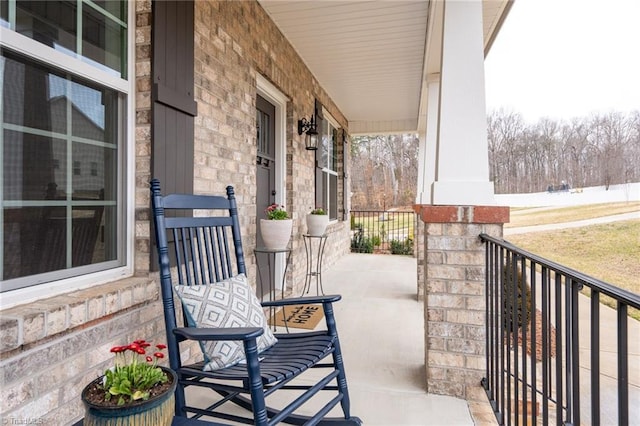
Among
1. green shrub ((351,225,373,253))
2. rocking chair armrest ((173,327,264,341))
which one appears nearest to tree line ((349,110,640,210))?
green shrub ((351,225,373,253))

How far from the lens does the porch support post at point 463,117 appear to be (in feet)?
6.43

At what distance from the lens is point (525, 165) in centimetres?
676

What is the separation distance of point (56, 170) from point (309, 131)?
3.21 meters

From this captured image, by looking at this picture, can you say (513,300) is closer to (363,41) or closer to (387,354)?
(387,354)

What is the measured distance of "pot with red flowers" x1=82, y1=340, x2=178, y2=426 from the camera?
92cm

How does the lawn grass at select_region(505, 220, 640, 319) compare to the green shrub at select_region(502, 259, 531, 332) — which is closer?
the green shrub at select_region(502, 259, 531, 332)

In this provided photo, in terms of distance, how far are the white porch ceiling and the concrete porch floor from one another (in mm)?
2657

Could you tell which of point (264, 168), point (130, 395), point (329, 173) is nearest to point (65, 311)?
point (130, 395)

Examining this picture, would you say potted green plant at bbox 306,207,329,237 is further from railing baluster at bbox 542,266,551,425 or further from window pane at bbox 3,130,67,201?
railing baluster at bbox 542,266,551,425

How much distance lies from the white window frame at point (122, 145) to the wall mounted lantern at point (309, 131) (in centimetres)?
258

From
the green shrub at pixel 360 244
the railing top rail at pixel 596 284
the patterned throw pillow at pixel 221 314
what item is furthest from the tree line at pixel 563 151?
the patterned throw pillow at pixel 221 314

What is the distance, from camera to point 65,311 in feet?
4.26

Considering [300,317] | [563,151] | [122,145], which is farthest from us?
[563,151]

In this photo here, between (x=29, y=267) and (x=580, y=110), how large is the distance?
27.0 ft
